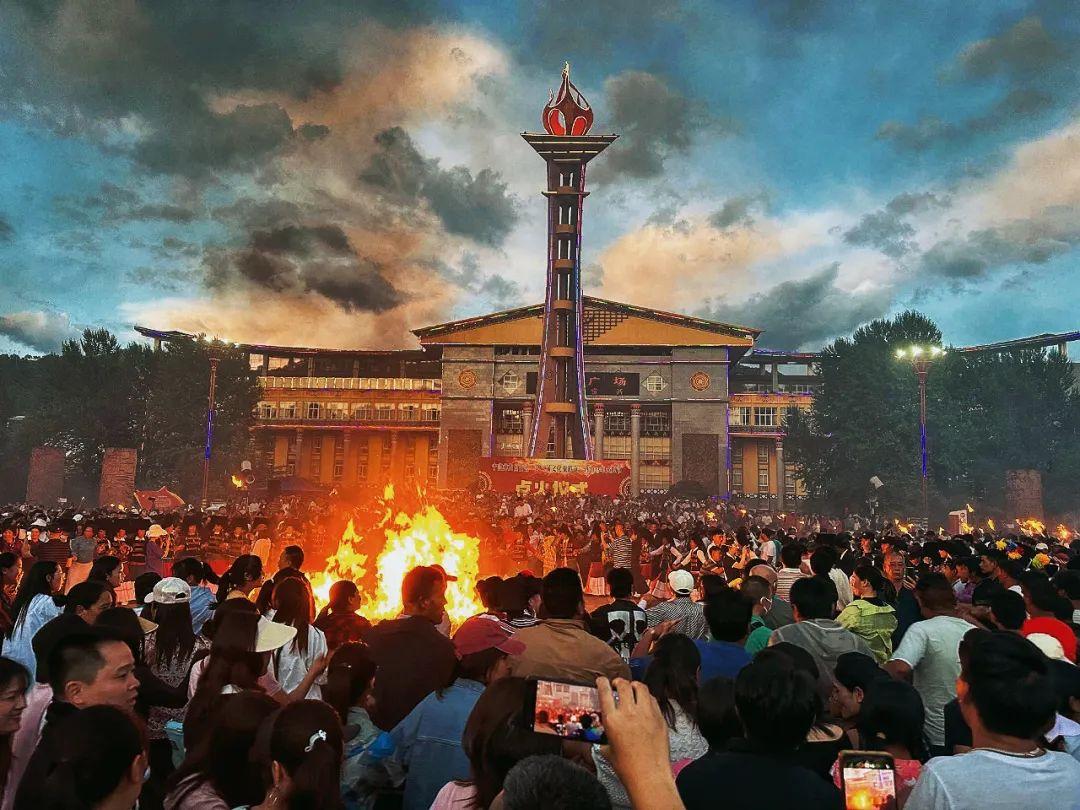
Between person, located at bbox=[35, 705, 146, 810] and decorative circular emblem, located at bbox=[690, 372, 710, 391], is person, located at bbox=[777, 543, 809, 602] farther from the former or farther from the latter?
decorative circular emblem, located at bbox=[690, 372, 710, 391]

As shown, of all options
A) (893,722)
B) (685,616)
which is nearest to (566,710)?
(893,722)

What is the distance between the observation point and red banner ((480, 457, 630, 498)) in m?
37.2

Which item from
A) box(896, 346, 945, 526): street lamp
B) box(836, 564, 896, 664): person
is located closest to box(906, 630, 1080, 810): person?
box(836, 564, 896, 664): person

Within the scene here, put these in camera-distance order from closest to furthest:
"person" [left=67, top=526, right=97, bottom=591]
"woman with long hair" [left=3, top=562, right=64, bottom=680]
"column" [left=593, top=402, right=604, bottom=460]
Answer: "woman with long hair" [left=3, top=562, right=64, bottom=680] < "person" [left=67, top=526, right=97, bottom=591] < "column" [left=593, top=402, right=604, bottom=460]

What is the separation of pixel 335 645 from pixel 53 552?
1203 centimetres

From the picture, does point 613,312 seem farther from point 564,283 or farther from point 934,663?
point 934,663

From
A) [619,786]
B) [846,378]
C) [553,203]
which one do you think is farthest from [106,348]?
[619,786]

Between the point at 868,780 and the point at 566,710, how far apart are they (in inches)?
48.5

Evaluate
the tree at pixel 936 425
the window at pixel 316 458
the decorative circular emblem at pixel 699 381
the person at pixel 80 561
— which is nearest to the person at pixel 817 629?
the person at pixel 80 561

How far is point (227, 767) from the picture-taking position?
3.18m

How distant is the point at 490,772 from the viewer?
2680 mm

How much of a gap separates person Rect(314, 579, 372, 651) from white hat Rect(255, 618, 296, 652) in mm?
769

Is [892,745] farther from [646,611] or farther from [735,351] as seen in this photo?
[735,351]

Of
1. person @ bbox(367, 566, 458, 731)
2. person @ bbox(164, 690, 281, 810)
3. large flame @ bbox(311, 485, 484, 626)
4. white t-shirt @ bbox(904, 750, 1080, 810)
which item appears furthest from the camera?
large flame @ bbox(311, 485, 484, 626)
